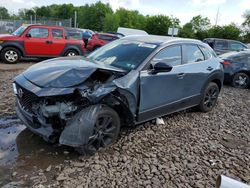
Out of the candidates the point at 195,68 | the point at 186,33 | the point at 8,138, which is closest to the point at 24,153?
the point at 8,138

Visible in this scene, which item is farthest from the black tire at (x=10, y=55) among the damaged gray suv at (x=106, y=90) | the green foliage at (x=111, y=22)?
the green foliage at (x=111, y=22)

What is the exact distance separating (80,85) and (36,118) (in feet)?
2.46

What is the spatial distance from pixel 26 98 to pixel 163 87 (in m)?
2.20

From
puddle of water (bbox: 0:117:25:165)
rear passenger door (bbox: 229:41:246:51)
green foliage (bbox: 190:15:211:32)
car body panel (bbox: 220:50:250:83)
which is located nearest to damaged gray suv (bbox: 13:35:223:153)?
puddle of water (bbox: 0:117:25:165)

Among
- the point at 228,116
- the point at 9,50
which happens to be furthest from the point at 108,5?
the point at 228,116

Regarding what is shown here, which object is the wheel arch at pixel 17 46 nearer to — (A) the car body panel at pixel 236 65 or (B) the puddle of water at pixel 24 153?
(B) the puddle of water at pixel 24 153

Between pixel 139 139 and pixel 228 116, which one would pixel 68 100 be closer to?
pixel 139 139

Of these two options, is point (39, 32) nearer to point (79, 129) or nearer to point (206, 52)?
point (206, 52)

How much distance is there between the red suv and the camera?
34.3 feet

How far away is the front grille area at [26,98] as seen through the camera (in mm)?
3449

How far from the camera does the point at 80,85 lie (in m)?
3.40

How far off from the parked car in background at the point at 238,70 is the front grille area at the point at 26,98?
7.46 m

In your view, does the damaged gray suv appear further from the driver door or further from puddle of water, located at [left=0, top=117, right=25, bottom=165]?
puddle of water, located at [left=0, top=117, right=25, bottom=165]

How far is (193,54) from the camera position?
16.8 feet
